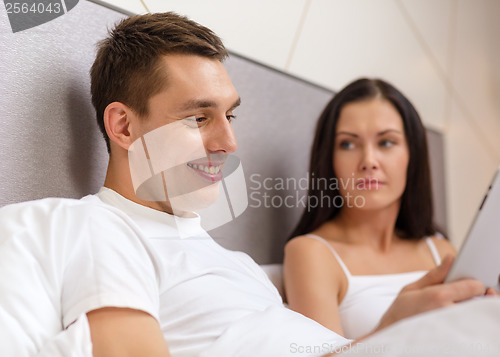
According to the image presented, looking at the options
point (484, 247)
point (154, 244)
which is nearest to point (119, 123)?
point (154, 244)

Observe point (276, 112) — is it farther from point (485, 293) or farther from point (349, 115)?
point (485, 293)

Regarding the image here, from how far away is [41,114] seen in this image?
0.87 m

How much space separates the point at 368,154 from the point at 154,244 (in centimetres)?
74

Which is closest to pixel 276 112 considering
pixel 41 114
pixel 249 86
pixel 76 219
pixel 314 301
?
pixel 249 86

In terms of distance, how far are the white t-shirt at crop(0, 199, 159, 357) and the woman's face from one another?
80 centimetres

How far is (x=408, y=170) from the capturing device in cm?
152

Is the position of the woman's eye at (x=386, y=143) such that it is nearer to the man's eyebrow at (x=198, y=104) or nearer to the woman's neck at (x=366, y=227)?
the woman's neck at (x=366, y=227)

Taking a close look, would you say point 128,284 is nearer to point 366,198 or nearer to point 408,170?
point 366,198

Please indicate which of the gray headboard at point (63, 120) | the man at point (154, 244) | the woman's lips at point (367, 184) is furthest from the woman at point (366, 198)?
the man at point (154, 244)

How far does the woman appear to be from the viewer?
128cm

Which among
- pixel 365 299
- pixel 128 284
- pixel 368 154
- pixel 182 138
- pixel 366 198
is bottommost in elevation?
pixel 365 299

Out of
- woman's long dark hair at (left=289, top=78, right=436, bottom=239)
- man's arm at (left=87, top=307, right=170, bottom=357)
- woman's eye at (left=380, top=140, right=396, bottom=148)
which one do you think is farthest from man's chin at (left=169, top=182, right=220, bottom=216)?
woman's eye at (left=380, top=140, right=396, bottom=148)

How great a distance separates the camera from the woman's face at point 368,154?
1382 millimetres

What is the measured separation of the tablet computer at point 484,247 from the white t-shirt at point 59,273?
1.41ft
